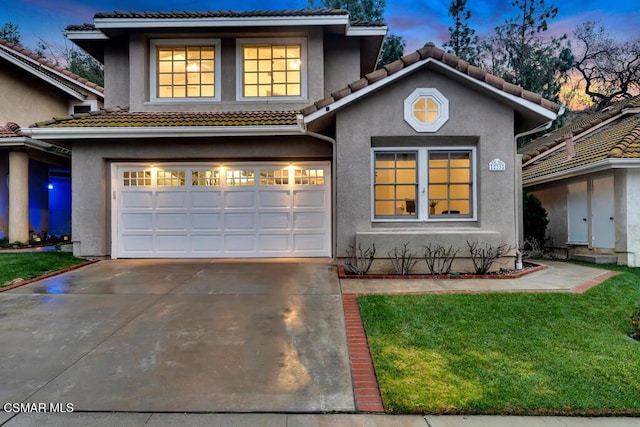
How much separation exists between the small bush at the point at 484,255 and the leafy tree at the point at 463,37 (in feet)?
76.4

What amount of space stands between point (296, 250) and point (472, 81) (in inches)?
221

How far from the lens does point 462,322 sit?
5012 mm

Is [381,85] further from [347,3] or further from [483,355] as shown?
[347,3]

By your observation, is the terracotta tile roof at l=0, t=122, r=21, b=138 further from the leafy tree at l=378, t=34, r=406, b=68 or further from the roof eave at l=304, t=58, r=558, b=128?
the leafy tree at l=378, t=34, r=406, b=68

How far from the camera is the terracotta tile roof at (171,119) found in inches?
362

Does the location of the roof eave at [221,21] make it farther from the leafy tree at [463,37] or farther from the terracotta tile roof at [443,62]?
the leafy tree at [463,37]

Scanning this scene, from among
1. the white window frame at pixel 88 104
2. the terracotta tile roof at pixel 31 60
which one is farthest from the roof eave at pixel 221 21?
the white window frame at pixel 88 104

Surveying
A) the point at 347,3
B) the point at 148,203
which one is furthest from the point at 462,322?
the point at 347,3

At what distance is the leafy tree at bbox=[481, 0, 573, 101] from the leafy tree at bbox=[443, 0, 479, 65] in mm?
757

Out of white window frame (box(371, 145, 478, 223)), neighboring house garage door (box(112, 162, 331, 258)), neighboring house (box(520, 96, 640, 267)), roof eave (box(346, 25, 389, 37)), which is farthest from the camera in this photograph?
roof eave (box(346, 25, 389, 37))

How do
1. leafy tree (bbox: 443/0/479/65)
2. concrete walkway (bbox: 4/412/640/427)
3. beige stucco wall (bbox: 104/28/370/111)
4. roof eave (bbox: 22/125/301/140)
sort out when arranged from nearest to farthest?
concrete walkway (bbox: 4/412/640/427) → roof eave (bbox: 22/125/301/140) → beige stucco wall (bbox: 104/28/370/111) → leafy tree (bbox: 443/0/479/65)

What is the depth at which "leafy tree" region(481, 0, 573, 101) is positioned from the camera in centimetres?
2477

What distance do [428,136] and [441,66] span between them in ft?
4.59

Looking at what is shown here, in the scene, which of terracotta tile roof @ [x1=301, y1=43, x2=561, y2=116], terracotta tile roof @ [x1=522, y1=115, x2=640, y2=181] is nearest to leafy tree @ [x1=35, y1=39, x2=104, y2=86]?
terracotta tile roof @ [x1=301, y1=43, x2=561, y2=116]
